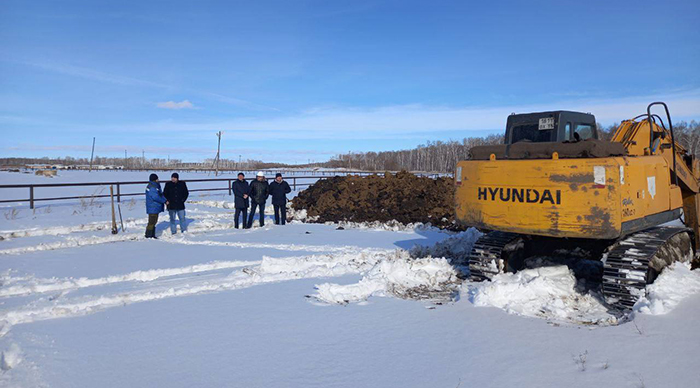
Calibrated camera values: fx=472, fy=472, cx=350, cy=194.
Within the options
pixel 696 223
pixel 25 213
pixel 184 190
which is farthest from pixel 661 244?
pixel 25 213

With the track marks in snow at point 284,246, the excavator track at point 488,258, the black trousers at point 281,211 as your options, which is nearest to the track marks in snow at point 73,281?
the track marks in snow at point 284,246

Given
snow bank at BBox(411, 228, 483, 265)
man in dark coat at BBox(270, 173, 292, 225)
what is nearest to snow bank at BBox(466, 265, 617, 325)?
snow bank at BBox(411, 228, 483, 265)

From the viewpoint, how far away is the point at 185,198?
40.7 feet

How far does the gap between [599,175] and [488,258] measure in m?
2.00

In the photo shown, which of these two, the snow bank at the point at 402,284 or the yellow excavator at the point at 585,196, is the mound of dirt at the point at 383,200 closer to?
the snow bank at the point at 402,284

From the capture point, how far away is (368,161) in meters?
145

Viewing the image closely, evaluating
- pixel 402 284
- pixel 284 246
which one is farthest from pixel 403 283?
pixel 284 246

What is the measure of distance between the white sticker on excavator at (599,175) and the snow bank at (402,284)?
2.28m

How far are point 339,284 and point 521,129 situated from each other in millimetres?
3454

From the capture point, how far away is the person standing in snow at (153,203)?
38.2ft

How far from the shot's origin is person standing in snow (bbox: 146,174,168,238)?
11.6 meters

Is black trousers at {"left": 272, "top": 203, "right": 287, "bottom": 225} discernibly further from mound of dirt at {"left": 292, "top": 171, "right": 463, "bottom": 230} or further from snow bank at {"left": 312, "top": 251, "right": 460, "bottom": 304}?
snow bank at {"left": 312, "top": 251, "right": 460, "bottom": 304}

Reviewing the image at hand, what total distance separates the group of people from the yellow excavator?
318 inches

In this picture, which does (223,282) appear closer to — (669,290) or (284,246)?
(284,246)
